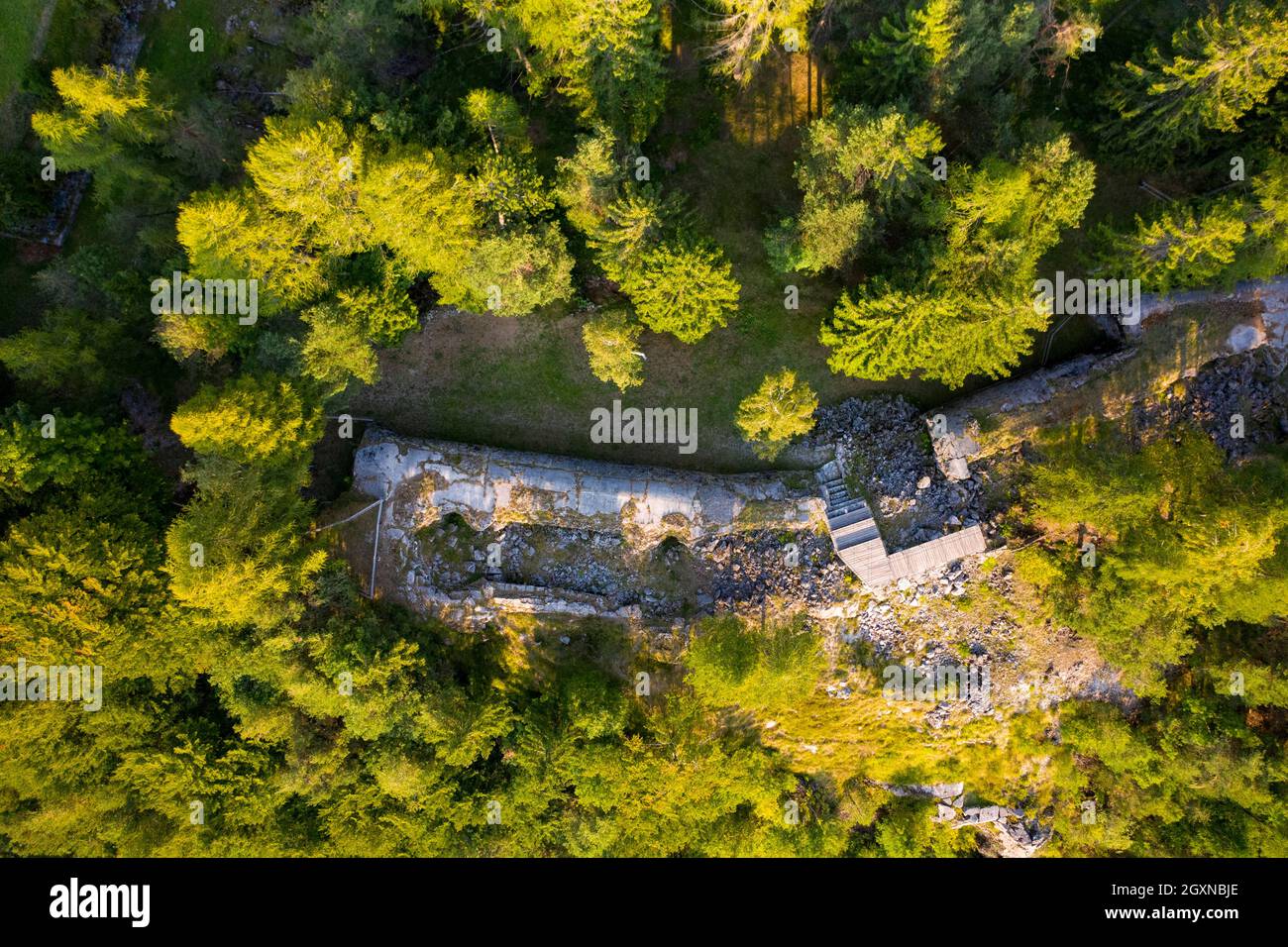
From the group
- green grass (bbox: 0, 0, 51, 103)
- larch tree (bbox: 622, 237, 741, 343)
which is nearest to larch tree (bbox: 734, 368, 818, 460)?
larch tree (bbox: 622, 237, 741, 343)

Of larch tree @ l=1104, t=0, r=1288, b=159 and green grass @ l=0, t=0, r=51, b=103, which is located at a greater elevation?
green grass @ l=0, t=0, r=51, b=103

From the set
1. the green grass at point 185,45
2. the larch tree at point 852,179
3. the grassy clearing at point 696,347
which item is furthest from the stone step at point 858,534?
the green grass at point 185,45

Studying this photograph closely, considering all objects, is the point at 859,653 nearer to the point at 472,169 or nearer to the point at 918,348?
the point at 918,348

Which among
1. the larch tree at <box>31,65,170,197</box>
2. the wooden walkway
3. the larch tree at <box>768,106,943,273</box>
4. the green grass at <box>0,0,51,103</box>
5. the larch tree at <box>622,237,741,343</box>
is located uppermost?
the green grass at <box>0,0,51,103</box>

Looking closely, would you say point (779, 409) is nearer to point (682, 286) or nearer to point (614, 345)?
point (682, 286)

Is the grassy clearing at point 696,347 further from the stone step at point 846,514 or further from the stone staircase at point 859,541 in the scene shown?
the stone staircase at point 859,541

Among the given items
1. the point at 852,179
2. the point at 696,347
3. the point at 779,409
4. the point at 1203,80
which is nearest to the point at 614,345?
the point at 696,347

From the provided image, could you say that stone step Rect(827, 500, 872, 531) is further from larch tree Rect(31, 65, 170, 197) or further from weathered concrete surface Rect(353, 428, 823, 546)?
larch tree Rect(31, 65, 170, 197)

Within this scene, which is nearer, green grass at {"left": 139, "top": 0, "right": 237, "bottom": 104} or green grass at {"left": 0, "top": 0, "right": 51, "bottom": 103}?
green grass at {"left": 0, "top": 0, "right": 51, "bottom": 103}
